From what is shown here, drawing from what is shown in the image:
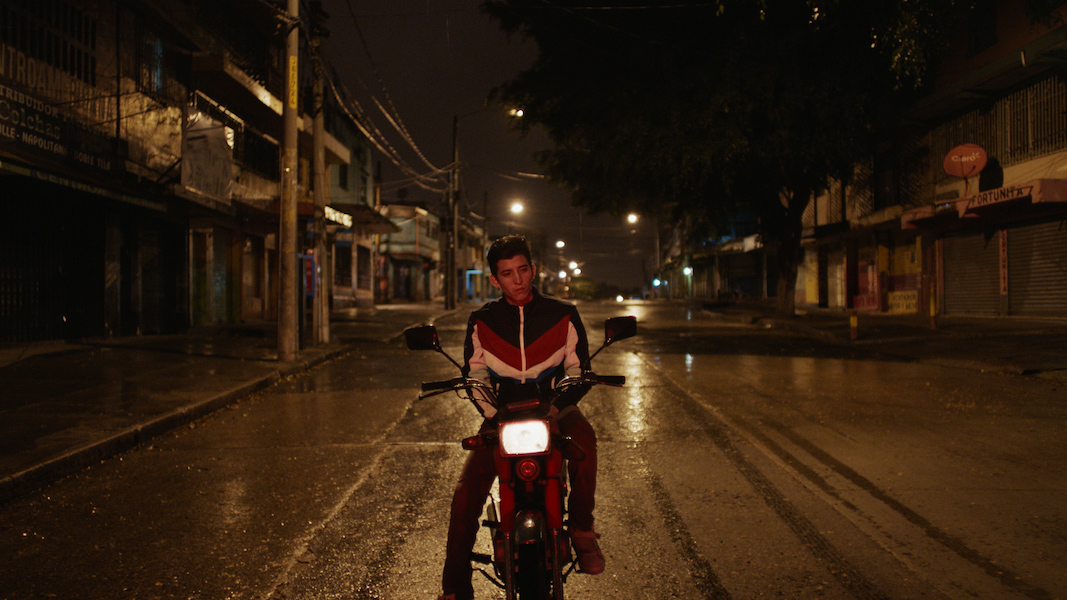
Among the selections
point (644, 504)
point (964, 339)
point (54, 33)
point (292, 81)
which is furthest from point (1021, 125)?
point (54, 33)

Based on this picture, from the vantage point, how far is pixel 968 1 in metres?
10.1

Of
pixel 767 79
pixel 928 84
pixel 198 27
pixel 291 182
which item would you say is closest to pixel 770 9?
pixel 767 79

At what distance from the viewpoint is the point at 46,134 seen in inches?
470

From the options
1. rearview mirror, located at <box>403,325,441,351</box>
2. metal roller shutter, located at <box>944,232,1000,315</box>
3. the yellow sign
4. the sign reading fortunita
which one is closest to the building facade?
the yellow sign

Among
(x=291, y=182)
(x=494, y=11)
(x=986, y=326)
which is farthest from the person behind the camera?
(x=494, y=11)

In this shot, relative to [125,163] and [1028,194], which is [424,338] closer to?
[125,163]

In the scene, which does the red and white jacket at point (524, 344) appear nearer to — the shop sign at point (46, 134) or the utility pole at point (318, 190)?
the shop sign at point (46, 134)

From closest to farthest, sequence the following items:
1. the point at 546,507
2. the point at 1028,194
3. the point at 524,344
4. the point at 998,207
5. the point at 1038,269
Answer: the point at 546,507 → the point at 524,344 → the point at 1028,194 → the point at 998,207 → the point at 1038,269

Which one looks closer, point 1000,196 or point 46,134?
point 46,134

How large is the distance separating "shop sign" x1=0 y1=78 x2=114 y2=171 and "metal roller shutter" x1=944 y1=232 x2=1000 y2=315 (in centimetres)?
2239

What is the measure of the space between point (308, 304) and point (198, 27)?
7.86 m

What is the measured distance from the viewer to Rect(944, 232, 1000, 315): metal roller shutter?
20.6 metres

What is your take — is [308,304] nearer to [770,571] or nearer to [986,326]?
[770,571]

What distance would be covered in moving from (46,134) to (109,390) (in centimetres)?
547
